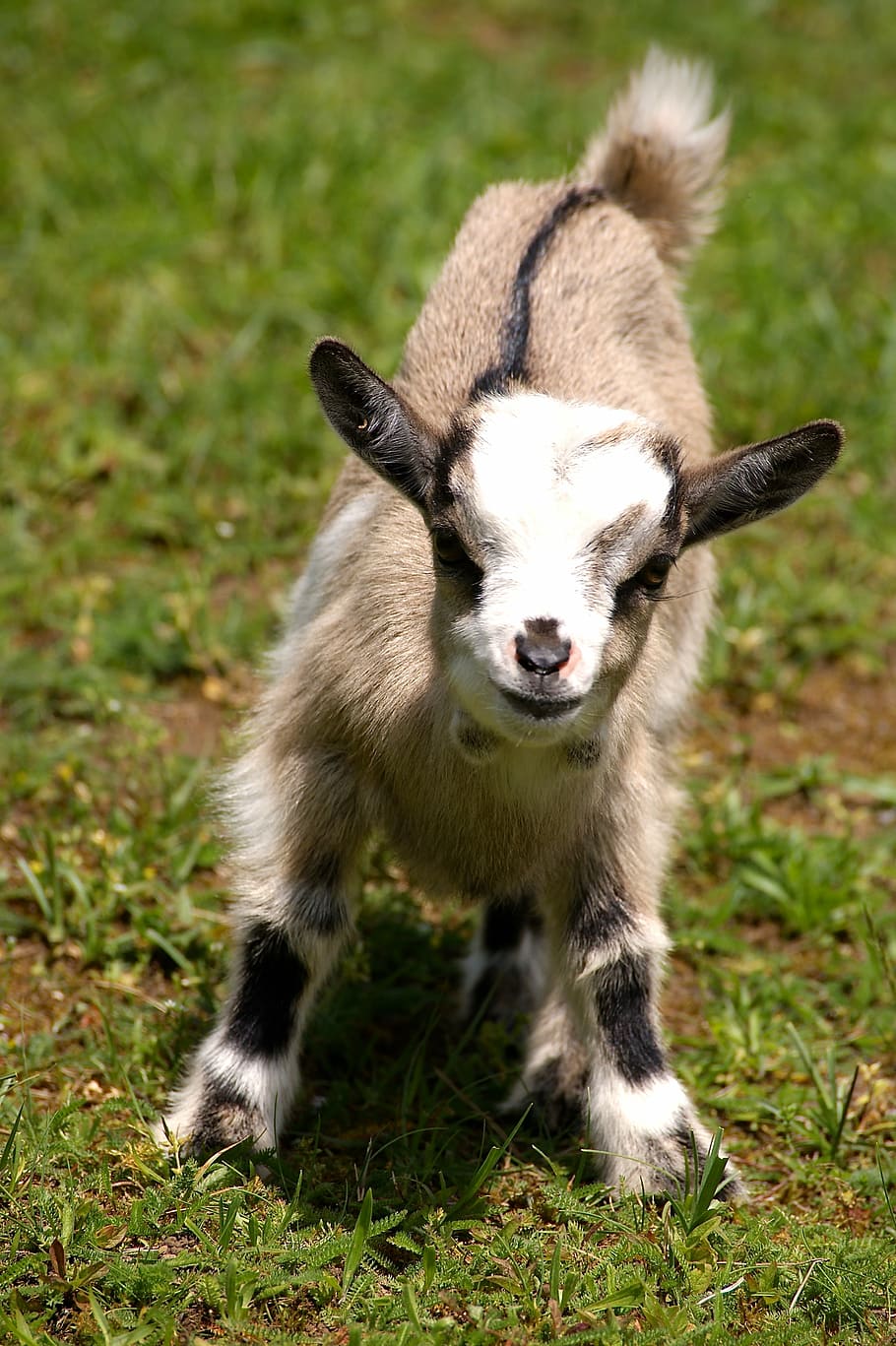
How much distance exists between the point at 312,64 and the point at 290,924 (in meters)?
5.93

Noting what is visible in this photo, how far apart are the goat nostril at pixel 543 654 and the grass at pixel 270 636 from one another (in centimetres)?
127

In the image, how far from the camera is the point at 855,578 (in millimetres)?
6570

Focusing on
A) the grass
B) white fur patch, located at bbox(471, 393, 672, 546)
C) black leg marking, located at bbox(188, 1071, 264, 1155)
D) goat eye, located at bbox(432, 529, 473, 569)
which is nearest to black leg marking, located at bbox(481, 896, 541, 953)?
the grass

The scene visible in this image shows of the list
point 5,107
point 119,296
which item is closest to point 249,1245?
point 119,296

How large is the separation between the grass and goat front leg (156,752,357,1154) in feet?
0.60

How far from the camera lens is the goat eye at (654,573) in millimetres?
3795

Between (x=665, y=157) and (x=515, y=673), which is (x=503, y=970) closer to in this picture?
(x=515, y=673)

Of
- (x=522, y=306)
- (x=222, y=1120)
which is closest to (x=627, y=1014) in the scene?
(x=222, y=1120)

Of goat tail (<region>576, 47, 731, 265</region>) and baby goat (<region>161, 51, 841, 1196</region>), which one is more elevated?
goat tail (<region>576, 47, 731, 265</region>)

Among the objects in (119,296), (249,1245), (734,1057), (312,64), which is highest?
(312,64)

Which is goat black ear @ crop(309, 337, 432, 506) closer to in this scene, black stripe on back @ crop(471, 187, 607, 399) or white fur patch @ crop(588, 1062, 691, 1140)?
black stripe on back @ crop(471, 187, 607, 399)

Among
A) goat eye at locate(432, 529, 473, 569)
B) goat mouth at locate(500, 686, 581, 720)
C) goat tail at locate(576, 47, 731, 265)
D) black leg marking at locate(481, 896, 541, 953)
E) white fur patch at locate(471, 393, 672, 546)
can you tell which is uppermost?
goat tail at locate(576, 47, 731, 265)

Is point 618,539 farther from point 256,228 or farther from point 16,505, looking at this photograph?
point 256,228

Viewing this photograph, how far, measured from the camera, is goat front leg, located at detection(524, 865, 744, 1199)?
4164mm
